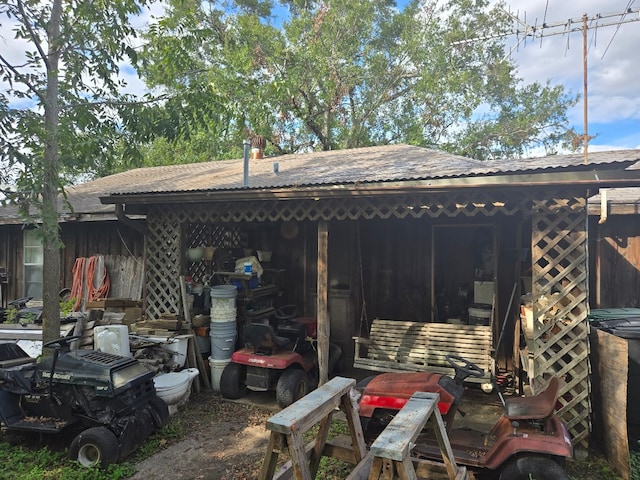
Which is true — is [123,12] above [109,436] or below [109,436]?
above

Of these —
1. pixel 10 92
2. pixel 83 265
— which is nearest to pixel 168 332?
pixel 83 265

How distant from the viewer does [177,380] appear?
510 centimetres

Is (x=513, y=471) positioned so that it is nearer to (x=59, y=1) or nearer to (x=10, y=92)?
(x=10, y=92)

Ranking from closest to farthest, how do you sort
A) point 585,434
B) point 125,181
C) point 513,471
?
point 513,471 → point 585,434 → point 125,181

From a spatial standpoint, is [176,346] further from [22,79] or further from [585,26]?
[585,26]

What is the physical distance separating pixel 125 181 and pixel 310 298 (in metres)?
5.57

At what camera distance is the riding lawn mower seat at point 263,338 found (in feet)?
17.7

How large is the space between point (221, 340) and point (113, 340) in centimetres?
142

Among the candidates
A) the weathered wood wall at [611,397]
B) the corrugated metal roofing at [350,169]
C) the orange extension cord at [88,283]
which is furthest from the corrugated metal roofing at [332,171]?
the weathered wood wall at [611,397]

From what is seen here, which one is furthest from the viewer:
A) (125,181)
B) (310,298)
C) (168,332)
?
(125,181)

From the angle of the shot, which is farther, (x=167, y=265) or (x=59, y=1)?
(x=167, y=265)

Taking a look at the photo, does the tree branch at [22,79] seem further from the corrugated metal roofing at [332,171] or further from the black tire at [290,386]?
the black tire at [290,386]

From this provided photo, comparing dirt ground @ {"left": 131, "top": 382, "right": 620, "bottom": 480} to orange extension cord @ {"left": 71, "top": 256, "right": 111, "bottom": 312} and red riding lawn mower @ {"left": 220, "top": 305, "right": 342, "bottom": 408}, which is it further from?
orange extension cord @ {"left": 71, "top": 256, "right": 111, "bottom": 312}

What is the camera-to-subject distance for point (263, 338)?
5.42m
